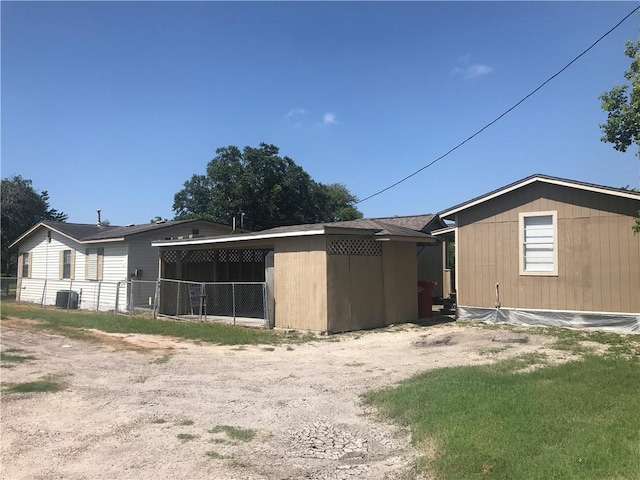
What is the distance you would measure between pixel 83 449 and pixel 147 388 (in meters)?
2.66

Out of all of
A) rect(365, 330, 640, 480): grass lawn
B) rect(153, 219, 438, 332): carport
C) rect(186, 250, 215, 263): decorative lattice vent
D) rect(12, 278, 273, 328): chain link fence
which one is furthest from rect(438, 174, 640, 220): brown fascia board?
rect(186, 250, 215, 263): decorative lattice vent

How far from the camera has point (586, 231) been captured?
1290 centimetres

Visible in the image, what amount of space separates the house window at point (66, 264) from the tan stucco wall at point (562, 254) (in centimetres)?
1892

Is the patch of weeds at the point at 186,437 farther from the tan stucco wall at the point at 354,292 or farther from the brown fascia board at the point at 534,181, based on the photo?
the brown fascia board at the point at 534,181

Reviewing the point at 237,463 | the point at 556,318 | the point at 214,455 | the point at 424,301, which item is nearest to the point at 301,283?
the point at 424,301

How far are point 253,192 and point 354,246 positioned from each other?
25901mm

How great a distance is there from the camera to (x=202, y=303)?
17109 mm

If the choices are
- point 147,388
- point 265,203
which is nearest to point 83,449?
point 147,388

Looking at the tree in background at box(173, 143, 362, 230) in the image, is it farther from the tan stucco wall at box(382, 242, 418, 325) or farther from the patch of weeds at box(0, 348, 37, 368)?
the patch of weeds at box(0, 348, 37, 368)

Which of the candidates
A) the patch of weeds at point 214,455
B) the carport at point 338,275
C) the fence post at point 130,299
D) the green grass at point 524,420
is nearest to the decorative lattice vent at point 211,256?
the fence post at point 130,299

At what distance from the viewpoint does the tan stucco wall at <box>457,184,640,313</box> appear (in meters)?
12.4

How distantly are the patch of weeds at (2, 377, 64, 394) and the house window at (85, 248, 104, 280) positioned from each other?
1467cm

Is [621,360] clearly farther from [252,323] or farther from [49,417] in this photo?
[252,323]

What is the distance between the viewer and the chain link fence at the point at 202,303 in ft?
56.4
